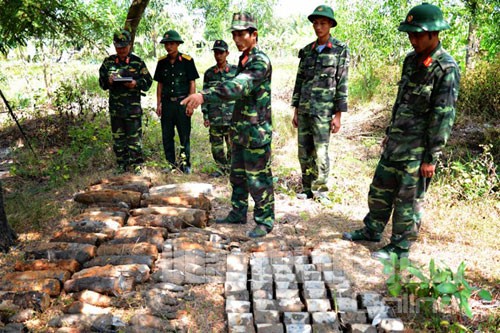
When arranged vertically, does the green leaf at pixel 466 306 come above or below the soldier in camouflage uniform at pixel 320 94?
below

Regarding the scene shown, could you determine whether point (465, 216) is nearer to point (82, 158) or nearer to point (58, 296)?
point (58, 296)

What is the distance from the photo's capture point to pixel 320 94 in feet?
14.1

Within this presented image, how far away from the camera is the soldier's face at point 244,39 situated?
10.9ft

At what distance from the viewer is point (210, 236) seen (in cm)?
364

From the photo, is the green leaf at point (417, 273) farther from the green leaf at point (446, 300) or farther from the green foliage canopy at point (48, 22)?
the green foliage canopy at point (48, 22)

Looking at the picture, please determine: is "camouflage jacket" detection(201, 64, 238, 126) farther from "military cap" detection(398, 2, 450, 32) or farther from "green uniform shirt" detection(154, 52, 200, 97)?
"military cap" detection(398, 2, 450, 32)

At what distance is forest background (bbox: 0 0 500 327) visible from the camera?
3.66 metres

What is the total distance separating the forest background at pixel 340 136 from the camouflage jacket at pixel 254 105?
1085 millimetres

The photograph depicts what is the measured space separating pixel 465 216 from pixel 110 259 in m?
3.19

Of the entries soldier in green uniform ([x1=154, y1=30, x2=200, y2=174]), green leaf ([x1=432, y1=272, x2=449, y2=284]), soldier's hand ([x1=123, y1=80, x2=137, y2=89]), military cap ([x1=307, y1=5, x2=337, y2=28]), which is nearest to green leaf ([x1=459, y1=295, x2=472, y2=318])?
green leaf ([x1=432, y1=272, x2=449, y2=284])

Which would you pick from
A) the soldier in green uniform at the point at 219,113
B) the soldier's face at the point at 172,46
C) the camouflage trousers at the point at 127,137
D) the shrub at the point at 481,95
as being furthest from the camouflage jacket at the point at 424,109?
the shrub at the point at 481,95

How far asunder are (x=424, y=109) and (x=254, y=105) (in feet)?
4.44

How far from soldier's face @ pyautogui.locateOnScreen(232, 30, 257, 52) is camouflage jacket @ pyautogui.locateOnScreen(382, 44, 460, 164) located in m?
1.22

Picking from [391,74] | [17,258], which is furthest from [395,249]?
[391,74]
